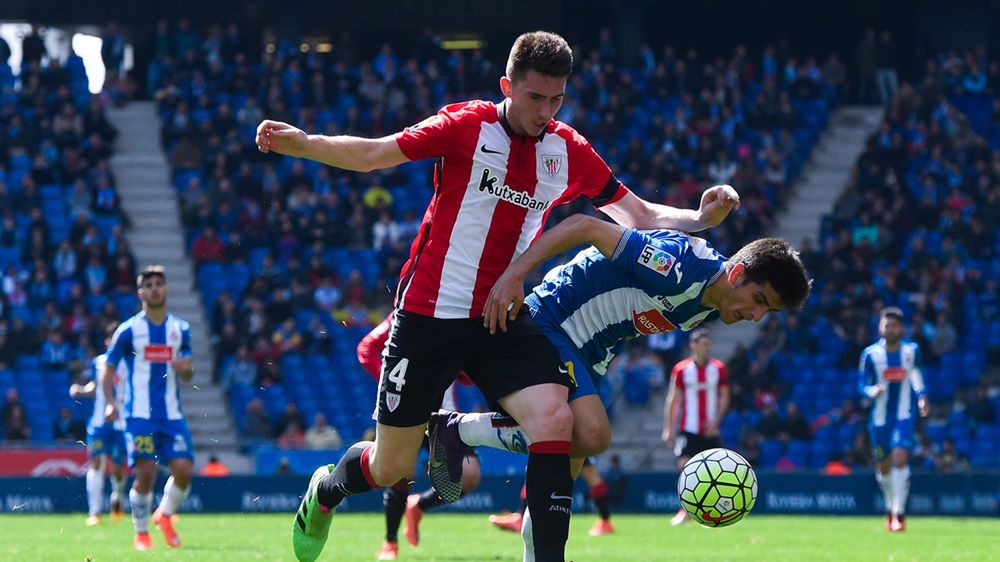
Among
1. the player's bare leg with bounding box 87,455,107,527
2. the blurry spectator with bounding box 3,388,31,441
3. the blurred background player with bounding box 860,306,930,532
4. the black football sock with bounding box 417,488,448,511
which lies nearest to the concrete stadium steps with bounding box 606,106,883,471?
the blurred background player with bounding box 860,306,930,532

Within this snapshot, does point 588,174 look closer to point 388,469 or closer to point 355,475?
point 388,469

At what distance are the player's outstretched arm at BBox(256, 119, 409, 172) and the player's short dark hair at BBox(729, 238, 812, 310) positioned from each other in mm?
1773

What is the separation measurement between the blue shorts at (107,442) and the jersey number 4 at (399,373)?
10.6 m

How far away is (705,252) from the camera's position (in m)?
7.71

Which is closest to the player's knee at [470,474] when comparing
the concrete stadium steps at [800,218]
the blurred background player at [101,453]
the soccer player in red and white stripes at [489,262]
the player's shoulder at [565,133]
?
the soccer player in red and white stripes at [489,262]

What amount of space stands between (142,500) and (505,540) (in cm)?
365

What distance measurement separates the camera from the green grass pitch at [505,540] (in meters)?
11.7

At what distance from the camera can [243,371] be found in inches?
958

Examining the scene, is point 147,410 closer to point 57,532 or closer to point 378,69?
point 57,532

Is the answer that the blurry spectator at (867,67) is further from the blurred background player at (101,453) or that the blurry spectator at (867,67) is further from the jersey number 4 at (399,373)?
the jersey number 4 at (399,373)

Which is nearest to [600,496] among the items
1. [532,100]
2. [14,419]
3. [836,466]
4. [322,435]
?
[322,435]

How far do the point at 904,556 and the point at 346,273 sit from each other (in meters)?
15.5

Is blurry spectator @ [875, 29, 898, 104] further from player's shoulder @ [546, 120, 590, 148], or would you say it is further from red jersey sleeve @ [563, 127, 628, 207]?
player's shoulder @ [546, 120, 590, 148]

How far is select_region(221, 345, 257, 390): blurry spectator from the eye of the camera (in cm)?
2427
